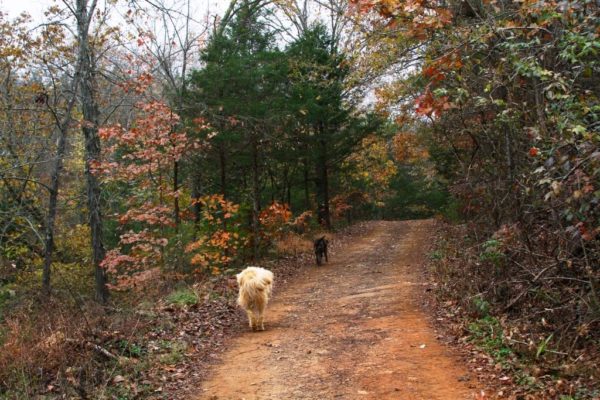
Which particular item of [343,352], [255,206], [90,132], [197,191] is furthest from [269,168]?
[343,352]

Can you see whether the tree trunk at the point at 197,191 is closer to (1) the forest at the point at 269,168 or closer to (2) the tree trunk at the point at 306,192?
(1) the forest at the point at 269,168

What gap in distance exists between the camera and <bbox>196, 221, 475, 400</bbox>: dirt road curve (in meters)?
6.14

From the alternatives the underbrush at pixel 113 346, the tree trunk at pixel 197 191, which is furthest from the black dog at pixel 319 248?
the underbrush at pixel 113 346

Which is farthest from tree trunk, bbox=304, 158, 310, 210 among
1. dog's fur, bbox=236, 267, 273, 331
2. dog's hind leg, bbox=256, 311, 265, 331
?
dog's hind leg, bbox=256, 311, 265, 331

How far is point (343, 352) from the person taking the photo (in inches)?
298

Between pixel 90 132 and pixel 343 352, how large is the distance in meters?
8.60

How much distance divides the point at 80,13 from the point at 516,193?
1026cm

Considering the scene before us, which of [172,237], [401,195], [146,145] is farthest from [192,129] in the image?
[401,195]

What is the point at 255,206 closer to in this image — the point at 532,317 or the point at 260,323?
the point at 260,323

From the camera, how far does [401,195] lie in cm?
4331

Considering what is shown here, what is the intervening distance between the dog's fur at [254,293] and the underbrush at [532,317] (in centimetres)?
333

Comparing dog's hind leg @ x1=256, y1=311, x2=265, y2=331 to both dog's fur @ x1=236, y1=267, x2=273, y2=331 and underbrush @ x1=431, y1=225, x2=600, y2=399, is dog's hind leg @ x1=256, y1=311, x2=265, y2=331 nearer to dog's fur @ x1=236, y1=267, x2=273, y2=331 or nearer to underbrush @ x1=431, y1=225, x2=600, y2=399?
dog's fur @ x1=236, y1=267, x2=273, y2=331

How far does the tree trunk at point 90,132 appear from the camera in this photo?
11.9 m

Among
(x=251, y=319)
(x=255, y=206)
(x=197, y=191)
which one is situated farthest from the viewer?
(x=197, y=191)
